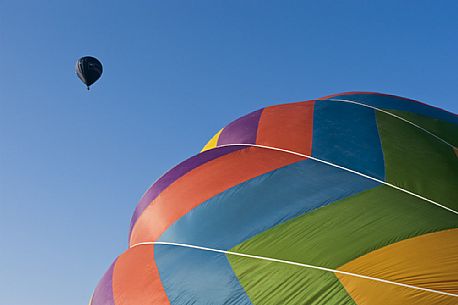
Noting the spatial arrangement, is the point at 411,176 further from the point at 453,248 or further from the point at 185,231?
the point at 185,231


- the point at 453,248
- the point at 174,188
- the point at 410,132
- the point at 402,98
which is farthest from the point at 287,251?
the point at 402,98

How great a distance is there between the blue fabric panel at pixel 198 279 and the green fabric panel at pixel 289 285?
9 centimetres

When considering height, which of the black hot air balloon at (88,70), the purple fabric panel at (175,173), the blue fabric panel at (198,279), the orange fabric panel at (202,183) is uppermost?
the black hot air balloon at (88,70)

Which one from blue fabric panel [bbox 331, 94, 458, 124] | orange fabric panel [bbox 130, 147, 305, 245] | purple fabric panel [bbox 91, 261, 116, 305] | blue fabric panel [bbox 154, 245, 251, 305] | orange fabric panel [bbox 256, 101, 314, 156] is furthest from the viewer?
blue fabric panel [bbox 331, 94, 458, 124]

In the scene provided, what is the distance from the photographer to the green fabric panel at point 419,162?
15.1ft

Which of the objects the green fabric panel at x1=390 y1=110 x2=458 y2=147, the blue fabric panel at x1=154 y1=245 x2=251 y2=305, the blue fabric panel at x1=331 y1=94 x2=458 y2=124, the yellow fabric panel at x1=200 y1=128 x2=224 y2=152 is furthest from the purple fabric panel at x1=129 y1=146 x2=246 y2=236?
the green fabric panel at x1=390 y1=110 x2=458 y2=147

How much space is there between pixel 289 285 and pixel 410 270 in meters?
0.82

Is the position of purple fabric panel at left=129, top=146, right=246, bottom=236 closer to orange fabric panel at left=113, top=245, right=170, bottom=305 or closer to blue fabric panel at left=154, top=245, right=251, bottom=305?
orange fabric panel at left=113, top=245, right=170, bottom=305

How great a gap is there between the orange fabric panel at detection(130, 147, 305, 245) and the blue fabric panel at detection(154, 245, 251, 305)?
0.50 m

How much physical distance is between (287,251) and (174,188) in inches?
61.3

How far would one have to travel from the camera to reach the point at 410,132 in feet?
18.1

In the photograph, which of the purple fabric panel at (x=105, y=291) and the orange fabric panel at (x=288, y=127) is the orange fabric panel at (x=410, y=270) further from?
the purple fabric panel at (x=105, y=291)

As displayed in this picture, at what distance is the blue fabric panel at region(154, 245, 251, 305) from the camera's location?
4.18 m

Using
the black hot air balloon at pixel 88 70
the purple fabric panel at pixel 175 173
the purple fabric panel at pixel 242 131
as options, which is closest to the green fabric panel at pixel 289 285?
the purple fabric panel at pixel 175 173
